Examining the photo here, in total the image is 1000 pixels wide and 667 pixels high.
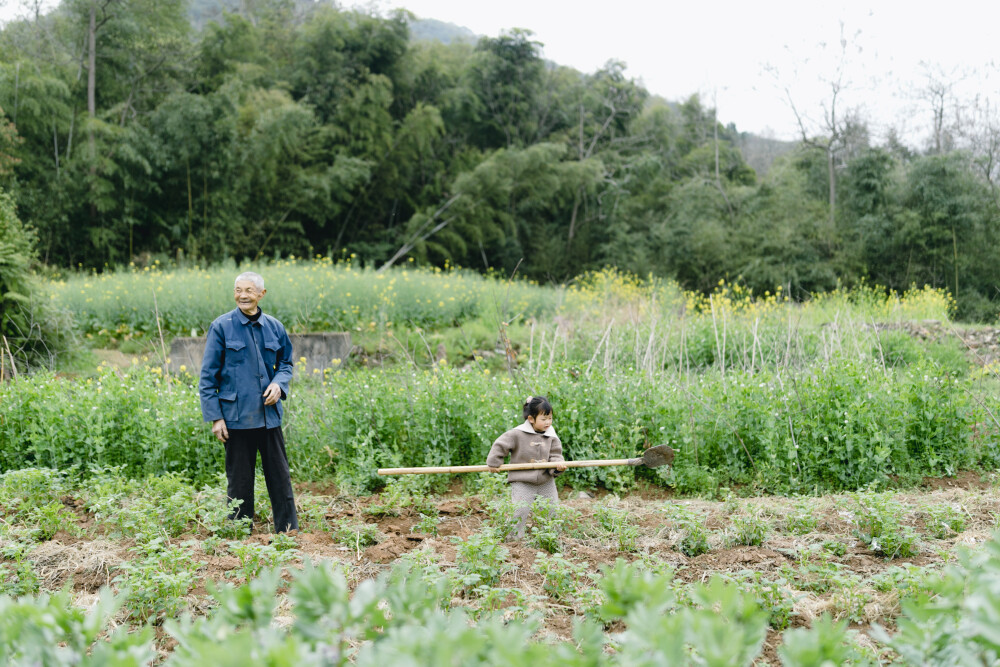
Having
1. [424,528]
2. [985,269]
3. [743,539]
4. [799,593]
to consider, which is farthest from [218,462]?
[985,269]

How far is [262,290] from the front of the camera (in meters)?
4.21

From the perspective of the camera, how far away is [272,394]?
4094 millimetres

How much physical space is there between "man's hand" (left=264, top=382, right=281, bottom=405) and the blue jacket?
4 centimetres

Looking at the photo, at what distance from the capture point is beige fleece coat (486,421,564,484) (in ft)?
13.1

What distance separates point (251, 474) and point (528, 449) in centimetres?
161

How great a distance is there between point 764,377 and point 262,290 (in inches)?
153

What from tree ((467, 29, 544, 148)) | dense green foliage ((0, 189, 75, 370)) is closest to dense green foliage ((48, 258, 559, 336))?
dense green foliage ((0, 189, 75, 370))

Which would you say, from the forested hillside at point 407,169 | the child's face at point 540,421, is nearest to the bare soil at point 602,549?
the child's face at point 540,421

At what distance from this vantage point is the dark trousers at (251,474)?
13.6ft

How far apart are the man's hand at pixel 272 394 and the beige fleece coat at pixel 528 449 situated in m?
1.24

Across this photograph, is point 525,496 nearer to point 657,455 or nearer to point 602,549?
point 602,549

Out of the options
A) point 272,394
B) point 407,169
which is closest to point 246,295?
point 272,394

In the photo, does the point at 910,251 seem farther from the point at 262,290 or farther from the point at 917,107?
the point at 262,290

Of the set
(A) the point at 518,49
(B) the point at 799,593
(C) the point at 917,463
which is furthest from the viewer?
(A) the point at 518,49
